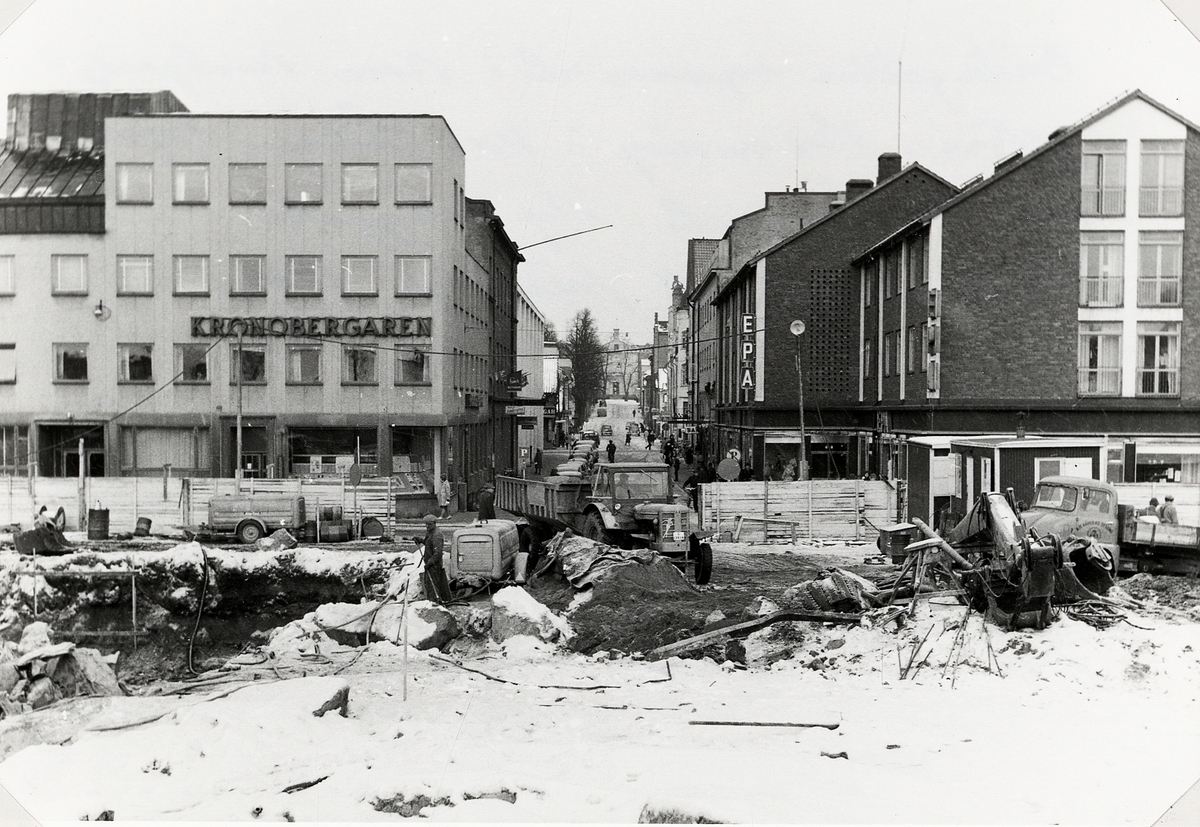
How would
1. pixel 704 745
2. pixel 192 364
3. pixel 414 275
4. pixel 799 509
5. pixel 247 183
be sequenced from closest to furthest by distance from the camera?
1. pixel 704 745
2. pixel 799 509
3. pixel 247 183
4. pixel 192 364
5. pixel 414 275

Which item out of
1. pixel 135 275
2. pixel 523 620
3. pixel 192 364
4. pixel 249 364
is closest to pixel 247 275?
pixel 249 364

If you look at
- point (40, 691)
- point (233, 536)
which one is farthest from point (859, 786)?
point (233, 536)

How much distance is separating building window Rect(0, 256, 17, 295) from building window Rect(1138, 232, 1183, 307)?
24892 mm

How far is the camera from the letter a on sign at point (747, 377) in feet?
114

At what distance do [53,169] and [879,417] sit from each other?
26.9 metres

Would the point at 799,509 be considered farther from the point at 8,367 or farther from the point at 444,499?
the point at 8,367

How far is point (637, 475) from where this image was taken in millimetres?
19375

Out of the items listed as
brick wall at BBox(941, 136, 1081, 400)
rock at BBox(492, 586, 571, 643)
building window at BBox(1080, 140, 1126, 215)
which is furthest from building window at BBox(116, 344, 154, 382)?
building window at BBox(1080, 140, 1126, 215)

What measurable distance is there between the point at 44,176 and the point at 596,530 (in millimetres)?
19151

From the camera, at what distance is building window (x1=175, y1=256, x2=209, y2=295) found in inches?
1064

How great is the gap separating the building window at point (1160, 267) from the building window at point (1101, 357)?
0.82m

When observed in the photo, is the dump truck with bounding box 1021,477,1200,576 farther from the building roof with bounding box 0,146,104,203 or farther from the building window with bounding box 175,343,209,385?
the building roof with bounding box 0,146,104,203

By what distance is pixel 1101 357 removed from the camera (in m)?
16.8

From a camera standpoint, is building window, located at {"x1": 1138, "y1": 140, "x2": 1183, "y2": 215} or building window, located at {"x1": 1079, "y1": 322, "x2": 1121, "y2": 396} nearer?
building window, located at {"x1": 1138, "y1": 140, "x2": 1183, "y2": 215}
